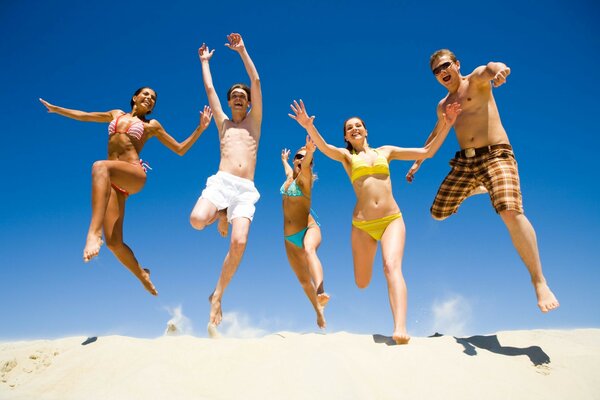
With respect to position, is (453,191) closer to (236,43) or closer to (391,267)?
(391,267)

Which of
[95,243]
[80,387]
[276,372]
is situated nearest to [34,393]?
[80,387]

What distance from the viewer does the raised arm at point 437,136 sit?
5.93 meters

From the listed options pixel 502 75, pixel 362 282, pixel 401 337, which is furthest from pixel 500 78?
pixel 401 337

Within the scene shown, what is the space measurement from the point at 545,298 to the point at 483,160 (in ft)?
6.05

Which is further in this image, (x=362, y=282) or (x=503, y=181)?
(x=362, y=282)

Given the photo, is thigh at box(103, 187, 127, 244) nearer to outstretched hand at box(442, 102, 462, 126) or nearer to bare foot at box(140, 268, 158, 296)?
bare foot at box(140, 268, 158, 296)

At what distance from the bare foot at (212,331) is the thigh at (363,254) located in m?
2.02

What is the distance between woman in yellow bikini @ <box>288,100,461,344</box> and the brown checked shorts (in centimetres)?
48

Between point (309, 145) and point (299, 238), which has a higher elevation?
point (309, 145)

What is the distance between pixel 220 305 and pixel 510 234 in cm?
380

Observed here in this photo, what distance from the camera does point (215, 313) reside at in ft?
18.7

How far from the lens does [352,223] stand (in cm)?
600

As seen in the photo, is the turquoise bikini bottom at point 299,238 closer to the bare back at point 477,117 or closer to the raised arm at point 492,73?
the bare back at point 477,117

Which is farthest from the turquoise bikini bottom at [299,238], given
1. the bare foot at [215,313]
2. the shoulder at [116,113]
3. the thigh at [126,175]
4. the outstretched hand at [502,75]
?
the outstretched hand at [502,75]
